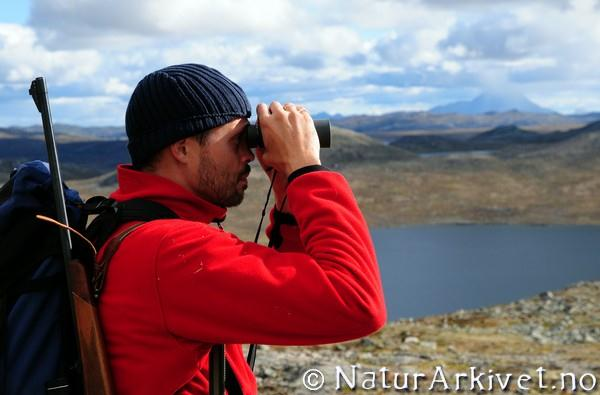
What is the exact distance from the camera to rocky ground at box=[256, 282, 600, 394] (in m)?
9.72

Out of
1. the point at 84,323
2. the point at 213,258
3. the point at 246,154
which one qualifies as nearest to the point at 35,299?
the point at 84,323

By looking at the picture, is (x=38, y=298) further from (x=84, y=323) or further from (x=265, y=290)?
(x=265, y=290)

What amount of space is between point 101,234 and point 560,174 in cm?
8691

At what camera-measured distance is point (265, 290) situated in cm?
209

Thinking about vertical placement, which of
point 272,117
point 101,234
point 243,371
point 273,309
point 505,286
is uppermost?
point 272,117

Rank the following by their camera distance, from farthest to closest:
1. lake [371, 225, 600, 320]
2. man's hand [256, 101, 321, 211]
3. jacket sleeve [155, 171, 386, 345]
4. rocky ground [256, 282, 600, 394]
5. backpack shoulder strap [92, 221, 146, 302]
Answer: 1. lake [371, 225, 600, 320]
2. rocky ground [256, 282, 600, 394]
3. man's hand [256, 101, 321, 211]
4. backpack shoulder strap [92, 221, 146, 302]
5. jacket sleeve [155, 171, 386, 345]

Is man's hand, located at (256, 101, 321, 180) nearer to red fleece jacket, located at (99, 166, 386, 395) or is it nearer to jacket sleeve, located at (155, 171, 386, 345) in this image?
red fleece jacket, located at (99, 166, 386, 395)

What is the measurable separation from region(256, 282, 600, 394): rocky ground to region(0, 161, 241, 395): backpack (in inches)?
274

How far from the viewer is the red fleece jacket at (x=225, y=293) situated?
2.09m

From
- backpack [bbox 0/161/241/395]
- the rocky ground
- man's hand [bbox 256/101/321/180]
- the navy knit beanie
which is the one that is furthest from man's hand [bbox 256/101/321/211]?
the rocky ground

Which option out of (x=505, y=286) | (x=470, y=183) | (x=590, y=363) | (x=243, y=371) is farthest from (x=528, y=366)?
(x=470, y=183)

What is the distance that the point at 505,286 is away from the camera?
4144 cm

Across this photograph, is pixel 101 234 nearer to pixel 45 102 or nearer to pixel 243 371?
pixel 45 102

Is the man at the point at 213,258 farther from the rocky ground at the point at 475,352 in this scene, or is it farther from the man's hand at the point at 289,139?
the rocky ground at the point at 475,352
